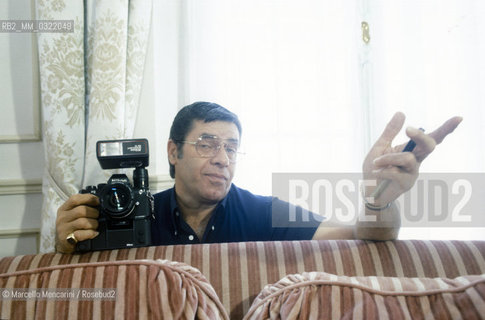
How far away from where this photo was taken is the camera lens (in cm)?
99

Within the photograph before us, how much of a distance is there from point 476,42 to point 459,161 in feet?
1.54

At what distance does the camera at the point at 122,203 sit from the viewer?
990 millimetres

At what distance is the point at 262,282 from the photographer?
0.91m

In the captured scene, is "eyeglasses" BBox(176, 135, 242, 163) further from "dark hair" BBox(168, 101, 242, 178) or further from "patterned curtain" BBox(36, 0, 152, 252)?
"patterned curtain" BBox(36, 0, 152, 252)

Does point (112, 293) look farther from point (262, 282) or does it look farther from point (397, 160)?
point (397, 160)

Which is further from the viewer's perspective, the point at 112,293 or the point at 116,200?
the point at 116,200

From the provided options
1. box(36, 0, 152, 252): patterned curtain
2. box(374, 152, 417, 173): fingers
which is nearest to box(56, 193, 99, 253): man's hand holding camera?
box(36, 0, 152, 252): patterned curtain

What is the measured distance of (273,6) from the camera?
61.3 inches

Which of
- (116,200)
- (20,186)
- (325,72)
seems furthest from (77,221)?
(325,72)

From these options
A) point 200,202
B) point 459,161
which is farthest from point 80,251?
point 459,161

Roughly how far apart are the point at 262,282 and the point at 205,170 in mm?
498

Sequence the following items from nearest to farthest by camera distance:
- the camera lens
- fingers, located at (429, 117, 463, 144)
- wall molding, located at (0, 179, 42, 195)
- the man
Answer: fingers, located at (429, 117, 463, 144) → the camera lens → the man → wall molding, located at (0, 179, 42, 195)

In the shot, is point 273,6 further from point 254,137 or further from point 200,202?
point 200,202

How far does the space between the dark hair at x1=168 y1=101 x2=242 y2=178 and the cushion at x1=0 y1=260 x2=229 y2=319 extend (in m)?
0.60
